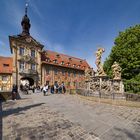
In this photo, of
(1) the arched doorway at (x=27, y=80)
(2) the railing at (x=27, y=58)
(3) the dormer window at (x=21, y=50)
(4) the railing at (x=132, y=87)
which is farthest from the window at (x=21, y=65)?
(4) the railing at (x=132, y=87)

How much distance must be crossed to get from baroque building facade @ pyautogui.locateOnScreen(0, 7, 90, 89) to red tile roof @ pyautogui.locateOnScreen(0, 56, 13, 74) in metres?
1.07

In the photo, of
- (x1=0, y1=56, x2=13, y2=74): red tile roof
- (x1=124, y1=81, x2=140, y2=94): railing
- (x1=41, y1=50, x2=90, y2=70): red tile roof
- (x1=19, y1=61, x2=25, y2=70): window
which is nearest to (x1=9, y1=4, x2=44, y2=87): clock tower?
(x1=19, y1=61, x2=25, y2=70): window

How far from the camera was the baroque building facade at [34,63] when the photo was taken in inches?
1433

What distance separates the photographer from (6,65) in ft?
128

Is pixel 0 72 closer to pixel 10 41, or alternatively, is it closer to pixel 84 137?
pixel 10 41

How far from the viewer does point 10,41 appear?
36969mm

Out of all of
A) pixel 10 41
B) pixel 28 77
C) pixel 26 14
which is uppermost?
pixel 26 14

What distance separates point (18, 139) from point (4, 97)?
473 inches

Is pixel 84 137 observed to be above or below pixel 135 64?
below

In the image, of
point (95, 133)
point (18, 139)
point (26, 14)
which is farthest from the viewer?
point (26, 14)

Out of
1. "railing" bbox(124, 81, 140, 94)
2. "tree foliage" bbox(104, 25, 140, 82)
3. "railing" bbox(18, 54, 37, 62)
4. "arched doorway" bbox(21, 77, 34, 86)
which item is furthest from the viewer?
"arched doorway" bbox(21, 77, 34, 86)

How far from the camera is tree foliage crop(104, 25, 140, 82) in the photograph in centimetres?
2245

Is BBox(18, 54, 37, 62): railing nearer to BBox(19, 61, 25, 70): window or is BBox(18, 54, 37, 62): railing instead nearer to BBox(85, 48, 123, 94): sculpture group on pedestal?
BBox(19, 61, 25, 70): window

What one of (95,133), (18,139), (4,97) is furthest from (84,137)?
(4,97)
